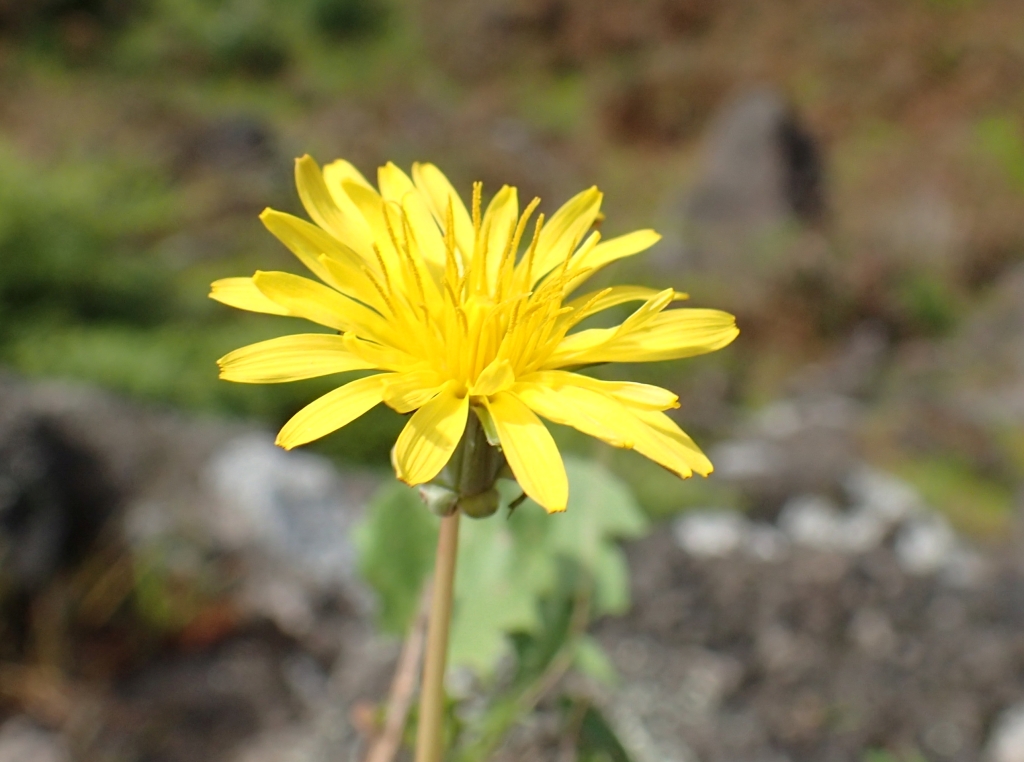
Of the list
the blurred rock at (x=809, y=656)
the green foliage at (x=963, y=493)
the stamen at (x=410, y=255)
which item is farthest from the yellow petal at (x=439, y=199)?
the green foliage at (x=963, y=493)

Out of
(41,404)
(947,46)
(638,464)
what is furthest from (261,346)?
(947,46)

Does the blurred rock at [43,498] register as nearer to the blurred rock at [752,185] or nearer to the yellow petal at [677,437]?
the yellow petal at [677,437]

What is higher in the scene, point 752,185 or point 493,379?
point 493,379

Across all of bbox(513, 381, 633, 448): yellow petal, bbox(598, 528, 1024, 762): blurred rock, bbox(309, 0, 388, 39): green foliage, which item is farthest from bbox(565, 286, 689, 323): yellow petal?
bbox(309, 0, 388, 39): green foliage

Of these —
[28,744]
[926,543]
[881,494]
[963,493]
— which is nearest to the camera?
[28,744]

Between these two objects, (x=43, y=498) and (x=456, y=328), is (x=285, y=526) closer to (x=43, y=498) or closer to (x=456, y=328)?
(x=43, y=498)

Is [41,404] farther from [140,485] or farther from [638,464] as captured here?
[638,464]

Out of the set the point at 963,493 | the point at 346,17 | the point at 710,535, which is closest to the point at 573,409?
the point at 710,535
